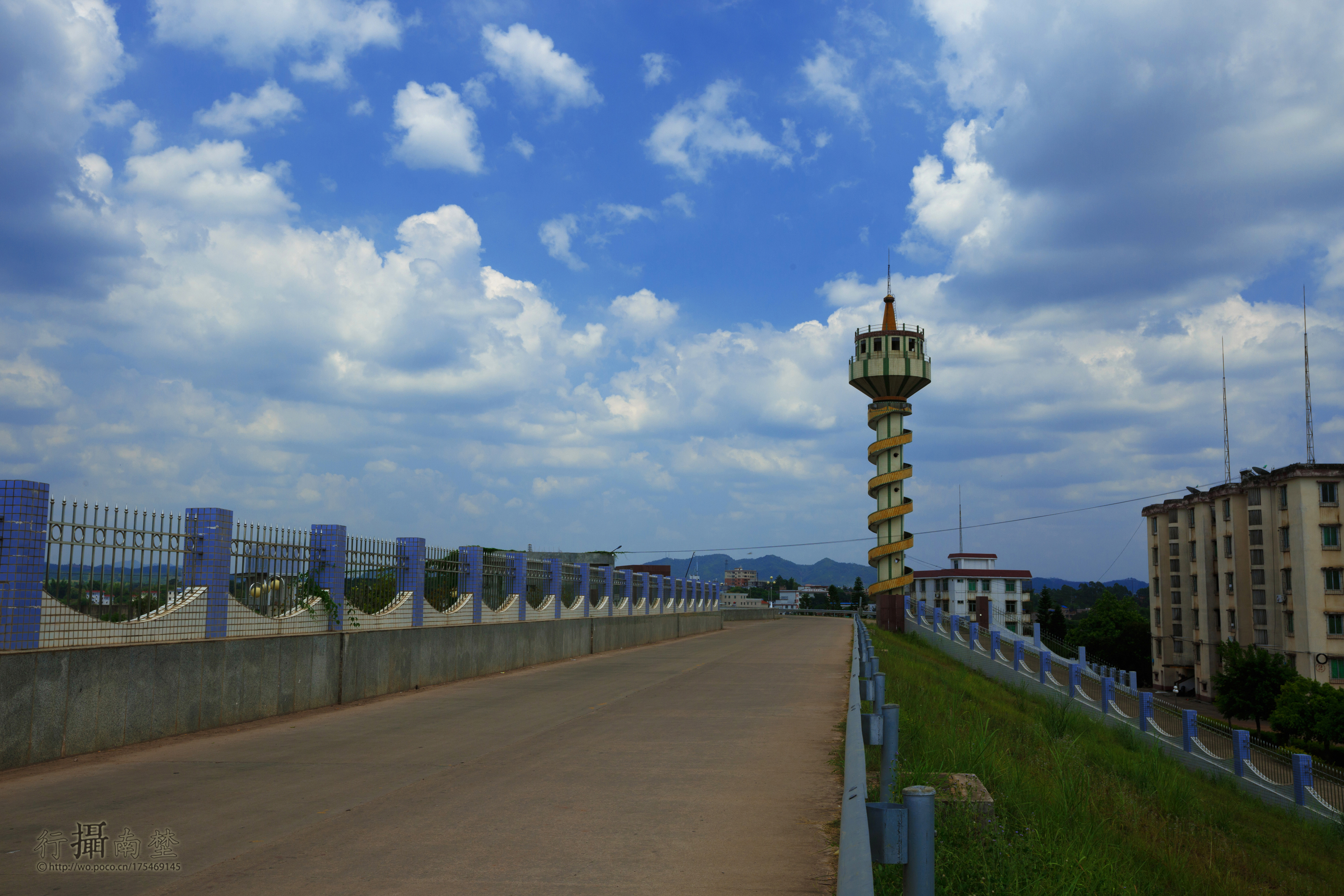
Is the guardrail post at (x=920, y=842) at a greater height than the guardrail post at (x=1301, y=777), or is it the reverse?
the guardrail post at (x=920, y=842)

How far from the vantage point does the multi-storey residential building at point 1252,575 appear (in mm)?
56531

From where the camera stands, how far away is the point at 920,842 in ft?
8.71

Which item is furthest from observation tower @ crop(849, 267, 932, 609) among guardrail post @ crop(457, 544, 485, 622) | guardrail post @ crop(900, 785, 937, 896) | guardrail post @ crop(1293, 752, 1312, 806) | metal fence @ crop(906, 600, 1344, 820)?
guardrail post @ crop(900, 785, 937, 896)

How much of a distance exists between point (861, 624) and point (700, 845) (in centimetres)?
1321

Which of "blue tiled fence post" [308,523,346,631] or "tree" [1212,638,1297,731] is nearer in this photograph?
"blue tiled fence post" [308,523,346,631]

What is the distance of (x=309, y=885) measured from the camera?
519cm

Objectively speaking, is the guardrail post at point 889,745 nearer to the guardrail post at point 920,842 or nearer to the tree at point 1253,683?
the guardrail post at point 920,842

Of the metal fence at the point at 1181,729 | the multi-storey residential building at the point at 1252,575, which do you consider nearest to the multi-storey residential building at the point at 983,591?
the multi-storey residential building at the point at 1252,575

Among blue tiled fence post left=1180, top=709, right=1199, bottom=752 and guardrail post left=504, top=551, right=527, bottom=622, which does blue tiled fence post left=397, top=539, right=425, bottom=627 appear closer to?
guardrail post left=504, top=551, right=527, bottom=622

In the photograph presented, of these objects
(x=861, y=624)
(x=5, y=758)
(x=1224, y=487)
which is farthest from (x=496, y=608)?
(x=1224, y=487)

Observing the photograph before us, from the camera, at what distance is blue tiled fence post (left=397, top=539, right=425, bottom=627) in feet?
54.0

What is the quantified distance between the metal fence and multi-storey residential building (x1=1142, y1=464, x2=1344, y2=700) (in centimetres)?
1564

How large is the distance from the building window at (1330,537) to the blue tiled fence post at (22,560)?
66493 millimetres

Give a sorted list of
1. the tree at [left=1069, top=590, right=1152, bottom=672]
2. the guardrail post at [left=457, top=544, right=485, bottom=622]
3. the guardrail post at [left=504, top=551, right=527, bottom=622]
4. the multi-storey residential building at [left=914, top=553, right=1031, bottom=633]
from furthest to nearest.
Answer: the multi-storey residential building at [left=914, top=553, right=1031, bottom=633] < the tree at [left=1069, top=590, right=1152, bottom=672] < the guardrail post at [left=504, top=551, right=527, bottom=622] < the guardrail post at [left=457, top=544, right=485, bottom=622]
